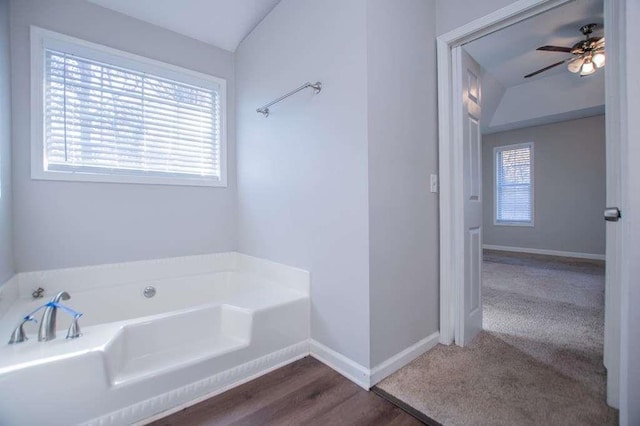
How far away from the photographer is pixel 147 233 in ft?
7.27

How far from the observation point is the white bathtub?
109 centimetres

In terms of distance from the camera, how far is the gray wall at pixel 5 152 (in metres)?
1.58

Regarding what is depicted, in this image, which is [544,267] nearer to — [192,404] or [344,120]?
[344,120]

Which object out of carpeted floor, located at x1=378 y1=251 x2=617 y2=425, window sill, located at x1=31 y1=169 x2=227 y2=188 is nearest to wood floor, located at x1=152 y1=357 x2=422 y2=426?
Result: carpeted floor, located at x1=378 y1=251 x2=617 y2=425

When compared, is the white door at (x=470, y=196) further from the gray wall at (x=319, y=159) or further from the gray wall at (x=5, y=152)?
the gray wall at (x=5, y=152)

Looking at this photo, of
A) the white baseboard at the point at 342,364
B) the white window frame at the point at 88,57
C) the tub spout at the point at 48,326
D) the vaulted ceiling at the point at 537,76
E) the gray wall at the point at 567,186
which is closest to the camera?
the tub spout at the point at 48,326

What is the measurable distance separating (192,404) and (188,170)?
69.3 inches

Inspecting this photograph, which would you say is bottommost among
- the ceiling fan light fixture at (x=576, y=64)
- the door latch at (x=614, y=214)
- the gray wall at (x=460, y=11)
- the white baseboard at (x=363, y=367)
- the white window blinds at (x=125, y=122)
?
the white baseboard at (x=363, y=367)

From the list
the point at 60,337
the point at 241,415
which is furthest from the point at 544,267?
the point at 60,337

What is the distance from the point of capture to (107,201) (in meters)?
2.04

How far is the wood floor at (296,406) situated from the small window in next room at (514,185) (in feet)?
18.2

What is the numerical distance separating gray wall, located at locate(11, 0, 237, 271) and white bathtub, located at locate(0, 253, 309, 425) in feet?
0.49

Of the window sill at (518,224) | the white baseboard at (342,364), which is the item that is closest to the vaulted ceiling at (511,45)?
the window sill at (518,224)

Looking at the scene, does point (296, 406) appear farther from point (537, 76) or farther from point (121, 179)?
point (537, 76)
